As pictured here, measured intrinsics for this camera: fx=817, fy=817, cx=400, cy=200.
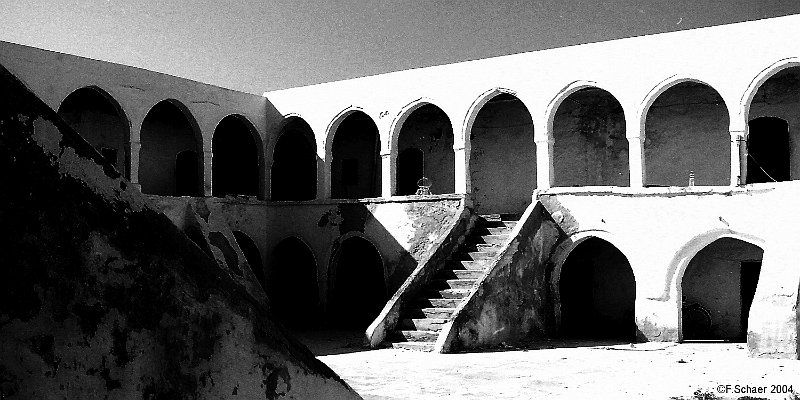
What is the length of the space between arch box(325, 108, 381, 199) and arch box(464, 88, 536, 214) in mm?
2752

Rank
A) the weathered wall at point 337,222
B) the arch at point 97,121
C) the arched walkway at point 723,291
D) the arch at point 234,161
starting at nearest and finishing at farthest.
A: the arched walkway at point 723,291, the weathered wall at point 337,222, the arch at point 97,121, the arch at point 234,161

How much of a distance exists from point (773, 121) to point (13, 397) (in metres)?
16.7

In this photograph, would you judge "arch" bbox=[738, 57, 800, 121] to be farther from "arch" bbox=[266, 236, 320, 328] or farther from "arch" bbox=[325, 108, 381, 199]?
"arch" bbox=[266, 236, 320, 328]

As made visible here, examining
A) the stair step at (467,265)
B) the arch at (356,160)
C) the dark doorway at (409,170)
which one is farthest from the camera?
the arch at (356,160)

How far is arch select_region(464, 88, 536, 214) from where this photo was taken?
19.7 m

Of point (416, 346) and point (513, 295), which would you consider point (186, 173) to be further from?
point (513, 295)

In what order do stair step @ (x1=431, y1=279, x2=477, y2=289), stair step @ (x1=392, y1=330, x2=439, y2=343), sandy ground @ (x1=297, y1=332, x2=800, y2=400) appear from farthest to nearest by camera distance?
1. stair step @ (x1=431, y1=279, x2=477, y2=289)
2. stair step @ (x1=392, y1=330, x2=439, y2=343)
3. sandy ground @ (x1=297, y1=332, x2=800, y2=400)

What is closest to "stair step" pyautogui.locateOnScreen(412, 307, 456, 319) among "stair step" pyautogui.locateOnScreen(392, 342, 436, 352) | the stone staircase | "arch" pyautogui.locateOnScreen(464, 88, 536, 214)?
the stone staircase

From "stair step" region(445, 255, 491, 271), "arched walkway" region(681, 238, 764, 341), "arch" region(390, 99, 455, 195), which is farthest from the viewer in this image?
"arch" region(390, 99, 455, 195)

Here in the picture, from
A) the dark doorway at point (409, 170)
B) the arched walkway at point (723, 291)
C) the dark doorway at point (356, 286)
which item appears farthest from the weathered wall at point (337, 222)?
the arched walkway at point (723, 291)

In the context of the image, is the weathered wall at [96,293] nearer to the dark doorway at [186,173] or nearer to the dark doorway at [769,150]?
the dark doorway at [769,150]

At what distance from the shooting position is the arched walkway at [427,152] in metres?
20.5

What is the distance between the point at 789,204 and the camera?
14273 mm

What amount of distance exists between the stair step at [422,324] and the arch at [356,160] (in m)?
6.97
